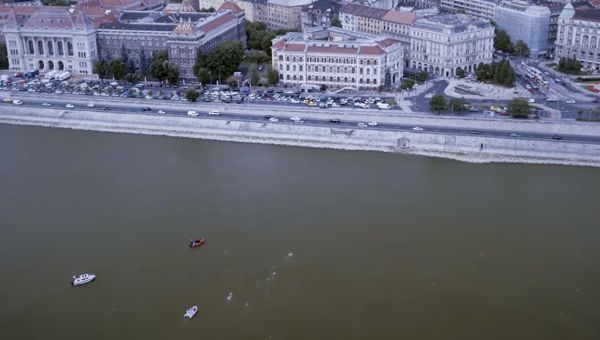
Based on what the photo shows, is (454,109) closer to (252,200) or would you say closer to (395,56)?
(395,56)

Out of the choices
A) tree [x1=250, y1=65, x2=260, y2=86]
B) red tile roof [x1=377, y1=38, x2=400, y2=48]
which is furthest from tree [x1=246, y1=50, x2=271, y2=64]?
red tile roof [x1=377, y1=38, x2=400, y2=48]

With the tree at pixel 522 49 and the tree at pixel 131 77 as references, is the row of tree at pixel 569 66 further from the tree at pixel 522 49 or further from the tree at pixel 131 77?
the tree at pixel 131 77

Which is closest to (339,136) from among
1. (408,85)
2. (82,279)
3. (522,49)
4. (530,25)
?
(408,85)

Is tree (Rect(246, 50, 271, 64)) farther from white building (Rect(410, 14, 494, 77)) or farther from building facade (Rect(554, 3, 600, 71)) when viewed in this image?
building facade (Rect(554, 3, 600, 71))

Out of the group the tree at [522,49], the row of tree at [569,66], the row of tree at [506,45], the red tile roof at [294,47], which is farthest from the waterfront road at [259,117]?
the row of tree at [506,45]

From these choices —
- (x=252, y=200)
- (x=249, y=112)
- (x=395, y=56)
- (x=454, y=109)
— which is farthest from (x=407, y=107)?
(x=252, y=200)
